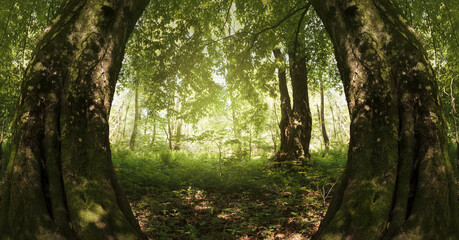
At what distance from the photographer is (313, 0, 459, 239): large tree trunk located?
7.14 ft

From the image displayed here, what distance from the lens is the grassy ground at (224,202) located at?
411 cm

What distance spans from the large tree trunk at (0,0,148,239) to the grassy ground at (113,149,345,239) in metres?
1.65

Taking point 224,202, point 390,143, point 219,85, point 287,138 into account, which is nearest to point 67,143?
point 390,143

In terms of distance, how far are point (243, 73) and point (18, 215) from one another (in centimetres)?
800

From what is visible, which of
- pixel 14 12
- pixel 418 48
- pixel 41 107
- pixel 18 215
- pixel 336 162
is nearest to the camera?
pixel 18 215

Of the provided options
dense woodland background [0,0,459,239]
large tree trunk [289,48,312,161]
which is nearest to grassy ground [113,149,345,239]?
dense woodland background [0,0,459,239]

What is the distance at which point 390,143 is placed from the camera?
2291mm

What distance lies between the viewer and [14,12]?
571 cm

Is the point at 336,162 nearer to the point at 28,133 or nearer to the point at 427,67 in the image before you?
the point at 427,67

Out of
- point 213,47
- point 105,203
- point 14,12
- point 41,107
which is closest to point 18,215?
point 105,203

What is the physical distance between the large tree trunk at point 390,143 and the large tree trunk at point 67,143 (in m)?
2.25

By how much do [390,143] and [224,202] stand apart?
4206mm

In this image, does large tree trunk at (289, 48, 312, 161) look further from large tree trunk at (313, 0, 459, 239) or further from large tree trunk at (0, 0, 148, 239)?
large tree trunk at (0, 0, 148, 239)

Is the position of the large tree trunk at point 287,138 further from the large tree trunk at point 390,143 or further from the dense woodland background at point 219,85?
the large tree trunk at point 390,143
